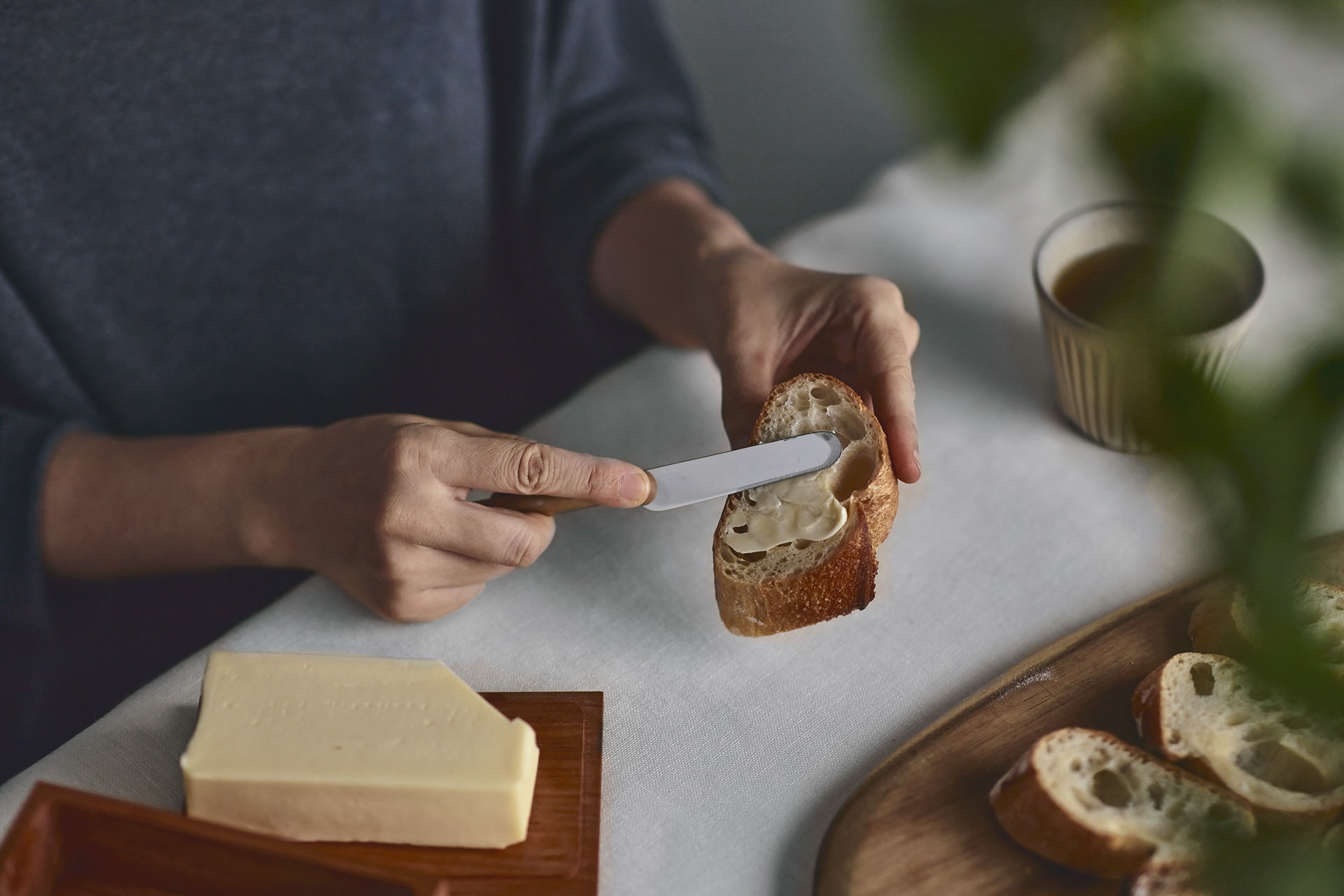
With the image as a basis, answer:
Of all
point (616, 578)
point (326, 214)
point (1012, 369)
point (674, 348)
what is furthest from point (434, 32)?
point (1012, 369)

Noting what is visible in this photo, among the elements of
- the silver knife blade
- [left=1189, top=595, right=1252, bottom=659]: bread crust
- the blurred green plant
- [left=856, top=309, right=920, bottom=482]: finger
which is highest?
the blurred green plant

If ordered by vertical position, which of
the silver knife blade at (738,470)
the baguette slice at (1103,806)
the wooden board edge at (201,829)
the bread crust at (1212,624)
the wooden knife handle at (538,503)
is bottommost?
the wooden board edge at (201,829)

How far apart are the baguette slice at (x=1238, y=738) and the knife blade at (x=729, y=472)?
0.36 meters

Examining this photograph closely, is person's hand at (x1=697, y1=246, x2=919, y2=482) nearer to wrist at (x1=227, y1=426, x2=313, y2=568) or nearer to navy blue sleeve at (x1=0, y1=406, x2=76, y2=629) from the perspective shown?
wrist at (x1=227, y1=426, x2=313, y2=568)

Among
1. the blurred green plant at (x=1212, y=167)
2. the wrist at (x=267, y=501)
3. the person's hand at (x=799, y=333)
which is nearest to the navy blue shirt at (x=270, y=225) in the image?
the wrist at (x=267, y=501)

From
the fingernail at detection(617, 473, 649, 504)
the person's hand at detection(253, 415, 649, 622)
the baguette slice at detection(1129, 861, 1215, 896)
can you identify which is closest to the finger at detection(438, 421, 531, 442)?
the person's hand at detection(253, 415, 649, 622)

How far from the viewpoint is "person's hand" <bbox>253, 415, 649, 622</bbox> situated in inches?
37.7

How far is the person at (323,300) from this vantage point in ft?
3.41

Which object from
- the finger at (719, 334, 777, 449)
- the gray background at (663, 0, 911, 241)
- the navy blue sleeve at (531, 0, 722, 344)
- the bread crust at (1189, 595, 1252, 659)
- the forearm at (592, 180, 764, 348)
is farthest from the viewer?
the gray background at (663, 0, 911, 241)

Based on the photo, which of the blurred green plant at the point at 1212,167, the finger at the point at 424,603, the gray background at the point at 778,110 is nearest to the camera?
the blurred green plant at the point at 1212,167

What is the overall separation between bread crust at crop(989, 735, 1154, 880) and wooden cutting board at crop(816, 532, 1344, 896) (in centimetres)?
1

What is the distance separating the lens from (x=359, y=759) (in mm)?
861

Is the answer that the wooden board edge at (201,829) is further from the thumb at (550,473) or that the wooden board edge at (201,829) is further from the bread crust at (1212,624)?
the bread crust at (1212,624)

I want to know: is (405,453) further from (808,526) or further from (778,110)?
(778,110)
